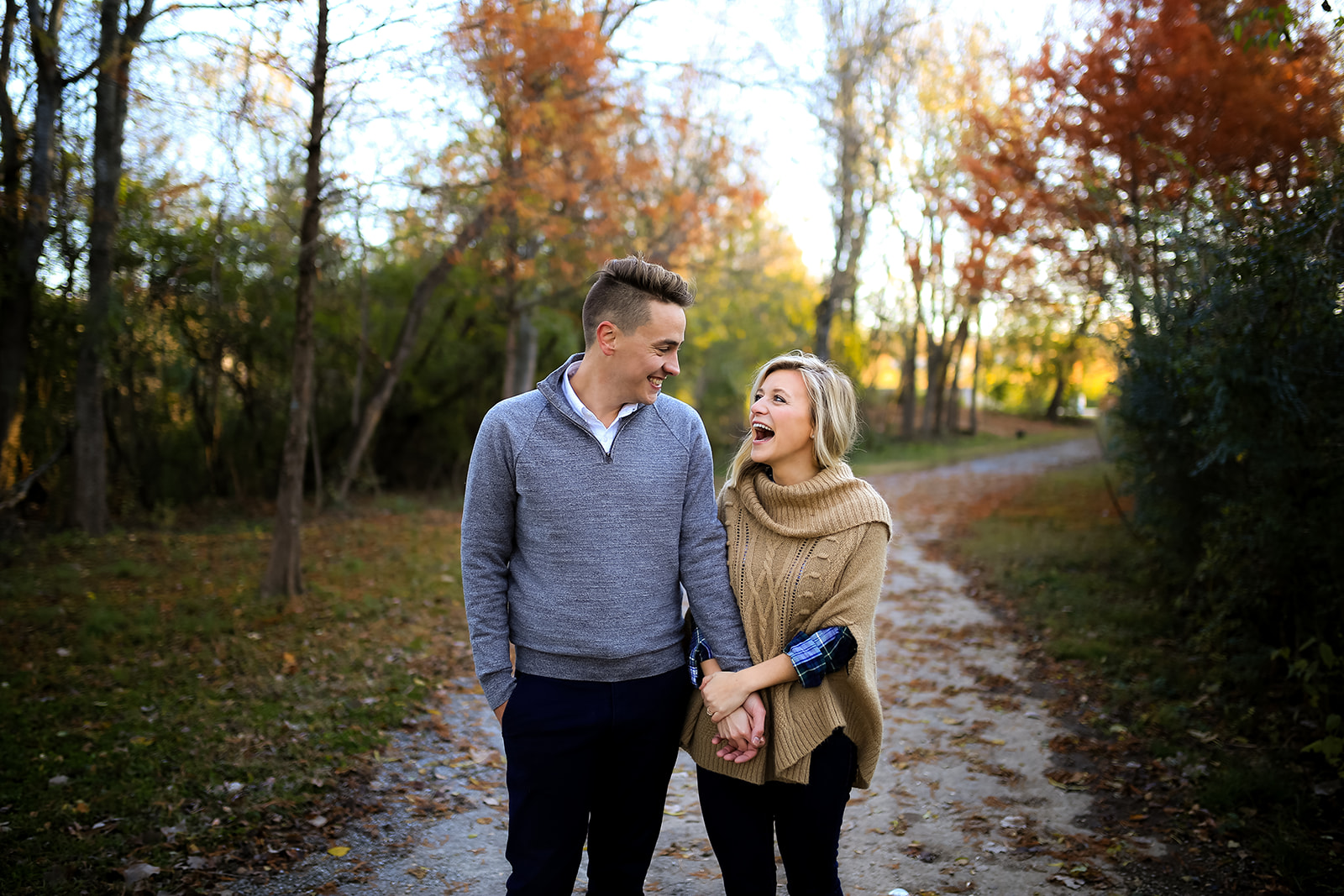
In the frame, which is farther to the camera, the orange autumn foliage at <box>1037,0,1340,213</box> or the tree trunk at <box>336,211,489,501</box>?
the tree trunk at <box>336,211,489,501</box>

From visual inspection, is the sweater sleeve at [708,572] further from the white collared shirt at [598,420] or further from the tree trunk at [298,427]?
the tree trunk at [298,427]

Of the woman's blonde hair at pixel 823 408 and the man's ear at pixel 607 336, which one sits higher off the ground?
the man's ear at pixel 607 336

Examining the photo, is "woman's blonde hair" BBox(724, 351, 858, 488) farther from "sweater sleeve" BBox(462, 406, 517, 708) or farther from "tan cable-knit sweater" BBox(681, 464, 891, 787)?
"sweater sleeve" BBox(462, 406, 517, 708)

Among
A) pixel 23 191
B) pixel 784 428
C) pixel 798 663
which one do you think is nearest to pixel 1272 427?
pixel 784 428

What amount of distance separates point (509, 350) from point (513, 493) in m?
11.3

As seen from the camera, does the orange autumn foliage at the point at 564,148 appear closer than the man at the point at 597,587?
No

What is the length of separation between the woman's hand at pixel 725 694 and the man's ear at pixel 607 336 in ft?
3.28

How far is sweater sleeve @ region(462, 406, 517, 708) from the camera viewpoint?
2.52 m

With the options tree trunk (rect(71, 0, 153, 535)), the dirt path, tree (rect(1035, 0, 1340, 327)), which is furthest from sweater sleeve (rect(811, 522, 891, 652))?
tree trunk (rect(71, 0, 153, 535))

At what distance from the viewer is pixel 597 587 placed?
2498 mm

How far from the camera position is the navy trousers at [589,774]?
245cm

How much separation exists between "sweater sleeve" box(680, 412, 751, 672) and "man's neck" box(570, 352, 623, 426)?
0.27 meters

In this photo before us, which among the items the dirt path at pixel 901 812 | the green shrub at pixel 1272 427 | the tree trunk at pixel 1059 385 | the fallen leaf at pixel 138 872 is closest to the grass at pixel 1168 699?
the green shrub at pixel 1272 427

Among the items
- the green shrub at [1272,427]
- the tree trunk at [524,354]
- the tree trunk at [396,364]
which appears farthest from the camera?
the tree trunk at [524,354]
